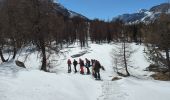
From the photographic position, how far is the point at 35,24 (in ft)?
96.3

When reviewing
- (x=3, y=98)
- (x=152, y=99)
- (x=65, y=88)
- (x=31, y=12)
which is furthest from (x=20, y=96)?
(x=31, y=12)

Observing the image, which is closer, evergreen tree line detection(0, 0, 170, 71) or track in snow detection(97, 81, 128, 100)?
track in snow detection(97, 81, 128, 100)

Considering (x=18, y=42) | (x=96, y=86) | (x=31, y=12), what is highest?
(x=31, y=12)

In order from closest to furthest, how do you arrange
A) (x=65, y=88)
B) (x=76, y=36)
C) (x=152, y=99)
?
(x=152, y=99)
(x=65, y=88)
(x=76, y=36)

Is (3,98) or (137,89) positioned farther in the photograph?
(137,89)

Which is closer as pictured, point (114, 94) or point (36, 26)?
point (114, 94)

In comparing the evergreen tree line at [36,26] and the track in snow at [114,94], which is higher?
the evergreen tree line at [36,26]

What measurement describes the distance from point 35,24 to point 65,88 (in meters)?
13.7

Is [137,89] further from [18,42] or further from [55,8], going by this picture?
[18,42]

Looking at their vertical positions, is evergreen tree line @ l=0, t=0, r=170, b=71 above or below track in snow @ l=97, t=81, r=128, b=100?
above

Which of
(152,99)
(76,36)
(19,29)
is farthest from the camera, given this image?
(76,36)

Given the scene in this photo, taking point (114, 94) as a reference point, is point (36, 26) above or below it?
above

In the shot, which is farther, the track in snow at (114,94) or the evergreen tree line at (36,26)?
the evergreen tree line at (36,26)

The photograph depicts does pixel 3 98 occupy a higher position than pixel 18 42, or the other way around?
pixel 18 42
